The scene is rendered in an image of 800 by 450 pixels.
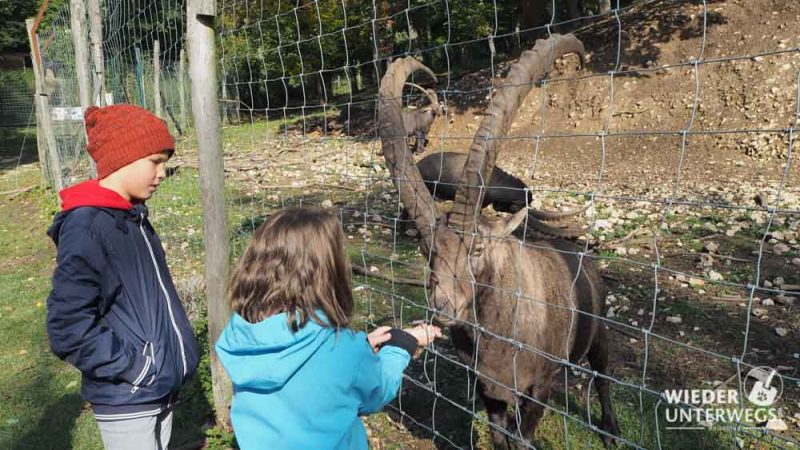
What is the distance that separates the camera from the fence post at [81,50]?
661 centimetres

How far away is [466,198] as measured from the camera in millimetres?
3178

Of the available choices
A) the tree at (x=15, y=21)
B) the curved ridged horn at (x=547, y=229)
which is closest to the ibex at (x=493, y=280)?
the curved ridged horn at (x=547, y=229)

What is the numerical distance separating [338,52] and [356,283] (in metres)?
20.2

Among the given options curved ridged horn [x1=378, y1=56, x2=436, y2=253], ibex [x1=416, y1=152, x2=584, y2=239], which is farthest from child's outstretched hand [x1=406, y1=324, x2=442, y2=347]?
ibex [x1=416, y1=152, x2=584, y2=239]

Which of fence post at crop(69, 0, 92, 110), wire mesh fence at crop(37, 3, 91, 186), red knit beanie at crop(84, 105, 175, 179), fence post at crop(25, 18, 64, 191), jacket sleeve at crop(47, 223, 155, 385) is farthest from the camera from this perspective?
fence post at crop(25, 18, 64, 191)

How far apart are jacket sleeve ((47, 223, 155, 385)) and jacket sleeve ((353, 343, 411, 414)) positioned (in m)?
0.97

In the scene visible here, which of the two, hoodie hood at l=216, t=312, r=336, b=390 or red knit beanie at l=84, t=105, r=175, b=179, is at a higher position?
red knit beanie at l=84, t=105, r=175, b=179

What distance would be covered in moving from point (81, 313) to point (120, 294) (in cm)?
20

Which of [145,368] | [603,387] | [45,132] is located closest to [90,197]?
[145,368]

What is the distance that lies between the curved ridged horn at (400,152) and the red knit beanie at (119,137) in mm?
1389

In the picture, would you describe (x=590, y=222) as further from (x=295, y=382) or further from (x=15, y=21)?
(x=15, y=21)

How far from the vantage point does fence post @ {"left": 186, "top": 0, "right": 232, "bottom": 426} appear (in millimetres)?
3182

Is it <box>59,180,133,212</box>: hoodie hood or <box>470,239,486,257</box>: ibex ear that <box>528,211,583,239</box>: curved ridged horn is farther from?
<box>59,180,133,212</box>: hoodie hood

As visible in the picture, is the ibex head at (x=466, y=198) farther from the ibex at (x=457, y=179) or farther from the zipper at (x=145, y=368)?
the ibex at (x=457, y=179)
